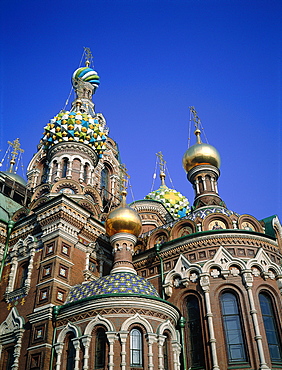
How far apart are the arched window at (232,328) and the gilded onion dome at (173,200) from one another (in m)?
11.1

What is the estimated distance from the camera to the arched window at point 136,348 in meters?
9.16

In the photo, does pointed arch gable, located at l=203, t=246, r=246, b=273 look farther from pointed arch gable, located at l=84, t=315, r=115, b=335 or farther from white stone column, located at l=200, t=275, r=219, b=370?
pointed arch gable, located at l=84, t=315, r=115, b=335

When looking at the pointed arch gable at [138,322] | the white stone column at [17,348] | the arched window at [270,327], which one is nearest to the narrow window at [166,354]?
the pointed arch gable at [138,322]

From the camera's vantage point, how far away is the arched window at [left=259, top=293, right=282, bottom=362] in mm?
10281

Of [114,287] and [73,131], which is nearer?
[114,287]

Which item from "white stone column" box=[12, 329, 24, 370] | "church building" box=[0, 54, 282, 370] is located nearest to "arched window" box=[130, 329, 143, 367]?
"church building" box=[0, 54, 282, 370]

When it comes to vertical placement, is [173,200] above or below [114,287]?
above

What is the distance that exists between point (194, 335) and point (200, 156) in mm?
7867

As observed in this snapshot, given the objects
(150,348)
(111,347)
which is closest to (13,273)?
(111,347)

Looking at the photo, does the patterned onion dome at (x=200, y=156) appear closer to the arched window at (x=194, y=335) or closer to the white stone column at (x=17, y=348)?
the arched window at (x=194, y=335)

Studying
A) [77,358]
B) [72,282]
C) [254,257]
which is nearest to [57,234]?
[72,282]

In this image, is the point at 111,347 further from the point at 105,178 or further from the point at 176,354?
the point at 105,178

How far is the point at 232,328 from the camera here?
34.7 ft

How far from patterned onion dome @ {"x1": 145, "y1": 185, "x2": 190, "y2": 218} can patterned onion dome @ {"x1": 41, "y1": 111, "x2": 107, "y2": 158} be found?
6.16 meters
